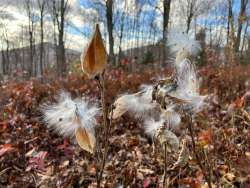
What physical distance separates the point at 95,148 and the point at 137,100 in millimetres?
187

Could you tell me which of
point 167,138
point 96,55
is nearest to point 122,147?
point 167,138

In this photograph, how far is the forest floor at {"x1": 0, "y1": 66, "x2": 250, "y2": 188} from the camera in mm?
2064

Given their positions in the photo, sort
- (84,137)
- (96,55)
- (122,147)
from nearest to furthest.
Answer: (96,55), (84,137), (122,147)

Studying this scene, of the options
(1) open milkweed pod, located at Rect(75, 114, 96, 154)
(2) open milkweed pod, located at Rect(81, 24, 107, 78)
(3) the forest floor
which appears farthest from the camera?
(3) the forest floor

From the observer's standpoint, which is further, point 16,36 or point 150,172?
point 16,36

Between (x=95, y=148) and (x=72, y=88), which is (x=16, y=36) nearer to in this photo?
(x=72, y=88)

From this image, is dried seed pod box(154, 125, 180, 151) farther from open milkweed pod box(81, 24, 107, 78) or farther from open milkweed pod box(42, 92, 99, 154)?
open milkweed pod box(81, 24, 107, 78)

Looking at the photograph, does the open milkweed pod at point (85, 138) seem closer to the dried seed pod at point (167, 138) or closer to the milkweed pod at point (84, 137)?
the milkweed pod at point (84, 137)

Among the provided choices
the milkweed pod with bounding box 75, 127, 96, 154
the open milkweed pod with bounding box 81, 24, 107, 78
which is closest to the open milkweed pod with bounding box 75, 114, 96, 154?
the milkweed pod with bounding box 75, 127, 96, 154

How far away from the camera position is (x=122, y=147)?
3521 mm

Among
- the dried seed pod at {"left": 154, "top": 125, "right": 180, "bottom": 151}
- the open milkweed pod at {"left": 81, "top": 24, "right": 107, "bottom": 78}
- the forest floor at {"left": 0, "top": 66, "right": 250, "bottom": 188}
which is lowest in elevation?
the forest floor at {"left": 0, "top": 66, "right": 250, "bottom": 188}

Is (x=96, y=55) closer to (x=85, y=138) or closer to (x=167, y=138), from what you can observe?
(x=85, y=138)

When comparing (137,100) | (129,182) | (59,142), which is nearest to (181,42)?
(137,100)

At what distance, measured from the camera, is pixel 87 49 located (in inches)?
31.2
